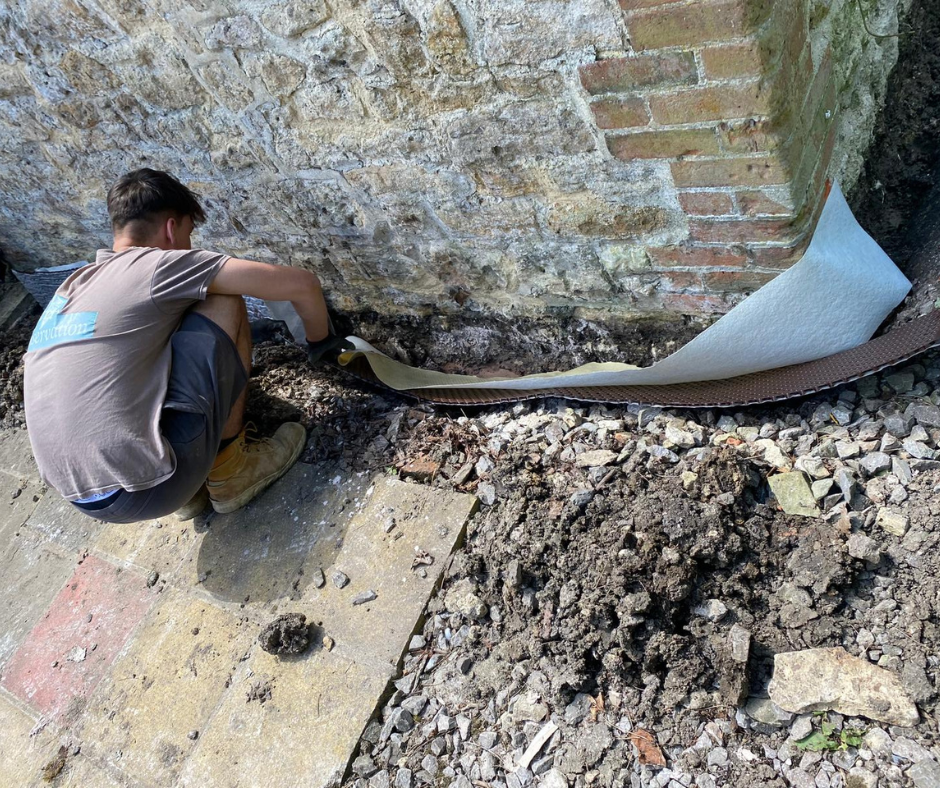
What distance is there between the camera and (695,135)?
182cm

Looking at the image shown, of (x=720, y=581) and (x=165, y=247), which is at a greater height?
(x=165, y=247)

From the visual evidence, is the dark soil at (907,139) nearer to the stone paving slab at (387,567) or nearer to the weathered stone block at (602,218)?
the weathered stone block at (602,218)

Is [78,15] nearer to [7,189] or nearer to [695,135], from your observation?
[7,189]

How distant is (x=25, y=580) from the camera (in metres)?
3.12

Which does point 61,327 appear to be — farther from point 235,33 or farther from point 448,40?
point 448,40

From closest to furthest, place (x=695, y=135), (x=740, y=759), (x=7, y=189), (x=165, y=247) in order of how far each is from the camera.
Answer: (x=740, y=759) < (x=695, y=135) < (x=165, y=247) < (x=7, y=189)

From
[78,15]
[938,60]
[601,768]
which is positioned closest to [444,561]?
[601,768]

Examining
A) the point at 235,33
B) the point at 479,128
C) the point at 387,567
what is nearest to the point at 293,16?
the point at 235,33

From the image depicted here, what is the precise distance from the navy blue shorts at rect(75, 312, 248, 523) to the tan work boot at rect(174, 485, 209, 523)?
0.71 ft

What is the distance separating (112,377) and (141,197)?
0.70 metres

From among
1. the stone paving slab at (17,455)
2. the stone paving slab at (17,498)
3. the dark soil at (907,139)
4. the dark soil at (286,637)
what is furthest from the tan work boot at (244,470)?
the dark soil at (907,139)

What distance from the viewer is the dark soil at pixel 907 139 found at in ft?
7.82

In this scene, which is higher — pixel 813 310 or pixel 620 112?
pixel 620 112

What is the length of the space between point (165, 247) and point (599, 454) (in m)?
1.83
